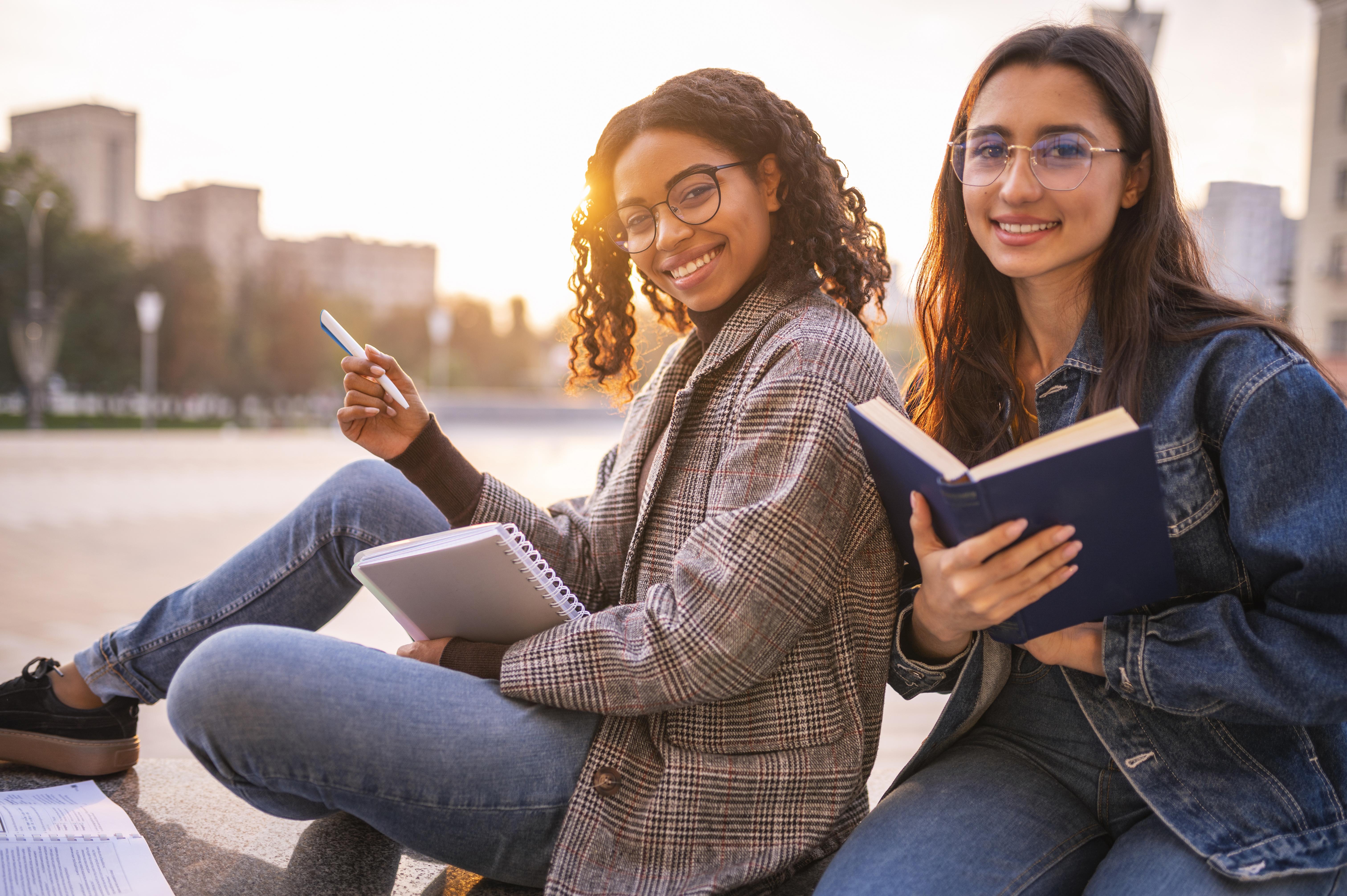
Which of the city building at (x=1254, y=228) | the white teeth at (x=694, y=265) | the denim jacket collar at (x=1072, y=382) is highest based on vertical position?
the city building at (x=1254, y=228)

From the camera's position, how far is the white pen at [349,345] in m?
1.72

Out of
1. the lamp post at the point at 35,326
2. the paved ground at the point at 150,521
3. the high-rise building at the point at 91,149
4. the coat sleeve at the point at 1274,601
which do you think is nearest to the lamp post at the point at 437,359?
the high-rise building at the point at 91,149

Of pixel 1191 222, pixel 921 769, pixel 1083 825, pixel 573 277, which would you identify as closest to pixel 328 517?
pixel 573 277

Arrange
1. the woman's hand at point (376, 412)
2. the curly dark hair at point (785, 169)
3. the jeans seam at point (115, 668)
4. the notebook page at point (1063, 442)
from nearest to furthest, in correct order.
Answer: the notebook page at point (1063, 442) → the curly dark hair at point (785, 169) → the woman's hand at point (376, 412) → the jeans seam at point (115, 668)

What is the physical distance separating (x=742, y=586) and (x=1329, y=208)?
18.5m

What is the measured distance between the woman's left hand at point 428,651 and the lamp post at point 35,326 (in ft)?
84.9

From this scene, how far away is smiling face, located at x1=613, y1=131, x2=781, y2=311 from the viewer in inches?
66.6

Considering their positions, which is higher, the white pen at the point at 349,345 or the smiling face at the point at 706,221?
the smiling face at the point at 706,221

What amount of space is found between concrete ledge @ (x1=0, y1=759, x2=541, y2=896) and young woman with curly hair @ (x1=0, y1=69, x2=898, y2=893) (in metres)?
0.20

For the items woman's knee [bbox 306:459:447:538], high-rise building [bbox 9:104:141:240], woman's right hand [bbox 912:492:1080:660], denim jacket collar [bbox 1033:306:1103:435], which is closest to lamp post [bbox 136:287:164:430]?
high-rise building [bbox 9:104:141:240]

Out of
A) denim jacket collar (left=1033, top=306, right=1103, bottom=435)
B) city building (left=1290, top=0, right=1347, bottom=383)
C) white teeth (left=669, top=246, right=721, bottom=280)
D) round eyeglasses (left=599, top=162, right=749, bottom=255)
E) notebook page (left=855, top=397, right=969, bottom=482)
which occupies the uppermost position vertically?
city building (left=1290, top=0, right=1347, bottom=383)

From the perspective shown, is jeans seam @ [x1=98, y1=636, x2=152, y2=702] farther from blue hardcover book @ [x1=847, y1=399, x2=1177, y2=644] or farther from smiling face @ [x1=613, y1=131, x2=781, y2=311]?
blue hardcover book @ [x1=847, y1=399, x2=1177, y2=644]

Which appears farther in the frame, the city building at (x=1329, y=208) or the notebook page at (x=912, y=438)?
the city building at (x=1329, y=208)

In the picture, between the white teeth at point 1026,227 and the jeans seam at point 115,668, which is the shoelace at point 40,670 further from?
the white teeth at point 1026,227
